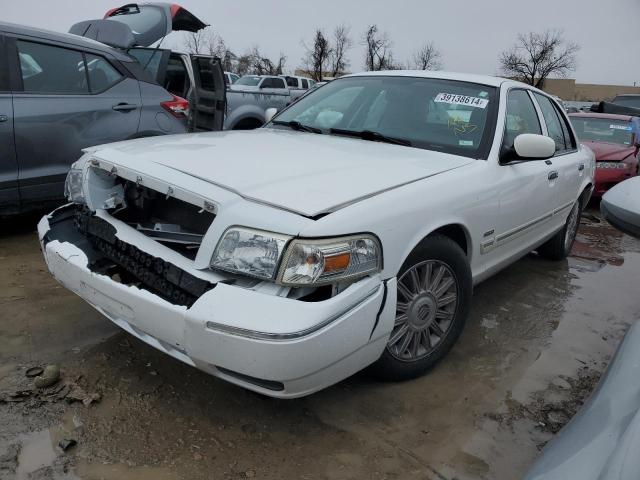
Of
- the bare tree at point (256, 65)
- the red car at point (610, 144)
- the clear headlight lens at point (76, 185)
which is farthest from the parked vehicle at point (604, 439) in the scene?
the bare tree at point (256, 65)

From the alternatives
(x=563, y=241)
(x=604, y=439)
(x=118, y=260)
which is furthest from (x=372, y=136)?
(x=563, y=241)

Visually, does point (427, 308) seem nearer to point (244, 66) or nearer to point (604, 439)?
point (604, 439)

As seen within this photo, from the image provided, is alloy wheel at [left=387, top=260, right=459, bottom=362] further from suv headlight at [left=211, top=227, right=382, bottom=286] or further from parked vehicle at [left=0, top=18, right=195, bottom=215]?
parked vehicle at [left=0, top=18, right=195, bottom=215]

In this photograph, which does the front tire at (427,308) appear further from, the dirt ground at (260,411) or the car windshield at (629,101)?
the car windshield at (629,101)

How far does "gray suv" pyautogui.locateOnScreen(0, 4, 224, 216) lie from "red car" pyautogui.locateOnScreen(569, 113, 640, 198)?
6016mm

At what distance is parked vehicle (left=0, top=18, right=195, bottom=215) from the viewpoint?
4004mm

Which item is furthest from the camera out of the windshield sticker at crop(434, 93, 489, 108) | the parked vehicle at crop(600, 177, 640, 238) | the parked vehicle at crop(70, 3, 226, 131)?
the parked vehicle at crop(70, 3, 226, 131)

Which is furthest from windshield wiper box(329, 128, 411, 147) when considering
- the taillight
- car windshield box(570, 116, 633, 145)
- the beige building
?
the beige building

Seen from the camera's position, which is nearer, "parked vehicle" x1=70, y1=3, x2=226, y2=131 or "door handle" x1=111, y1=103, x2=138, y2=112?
"door handle" x1=111, y1=103, x2=138, y2=112

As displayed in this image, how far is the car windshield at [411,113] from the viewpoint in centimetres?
311

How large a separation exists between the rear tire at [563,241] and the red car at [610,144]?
10.7ft

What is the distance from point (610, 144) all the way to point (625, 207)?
7474 millimetres

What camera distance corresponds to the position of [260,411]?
240 cm

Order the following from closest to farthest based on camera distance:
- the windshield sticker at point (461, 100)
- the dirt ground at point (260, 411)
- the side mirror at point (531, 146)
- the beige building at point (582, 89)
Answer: the dirt ground at point (260, 411), the side mirror at point (531, 146), the windshield sticker at point (461, 100), the beige building at point (582, 89)
